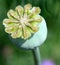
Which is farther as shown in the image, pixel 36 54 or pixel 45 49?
pixel 45 49

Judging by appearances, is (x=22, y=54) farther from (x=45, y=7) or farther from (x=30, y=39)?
(x=30, y=39)

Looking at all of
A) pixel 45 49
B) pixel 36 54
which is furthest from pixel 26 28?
pixel 45 49

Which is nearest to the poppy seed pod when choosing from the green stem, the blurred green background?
the green stem

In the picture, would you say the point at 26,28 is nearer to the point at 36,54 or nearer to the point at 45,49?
the point at 36,54

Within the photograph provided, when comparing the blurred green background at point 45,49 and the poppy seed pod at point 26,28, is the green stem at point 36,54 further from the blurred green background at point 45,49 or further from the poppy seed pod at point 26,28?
the blurred green background at point 45,49

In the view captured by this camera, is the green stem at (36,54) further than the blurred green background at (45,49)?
No

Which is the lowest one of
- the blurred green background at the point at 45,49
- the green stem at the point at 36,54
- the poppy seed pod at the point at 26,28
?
the blurred green background at the point at 45,49

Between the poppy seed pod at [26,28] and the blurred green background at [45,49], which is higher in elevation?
the poppy seed pod at [26,28]

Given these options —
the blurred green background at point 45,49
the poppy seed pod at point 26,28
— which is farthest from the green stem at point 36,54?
the blurred green background at point 45,49

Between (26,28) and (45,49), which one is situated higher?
(26,28)

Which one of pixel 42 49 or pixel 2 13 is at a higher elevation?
pixel 2 13

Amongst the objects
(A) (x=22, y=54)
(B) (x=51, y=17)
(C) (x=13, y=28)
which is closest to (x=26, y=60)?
(A) (x=22, y=54)
